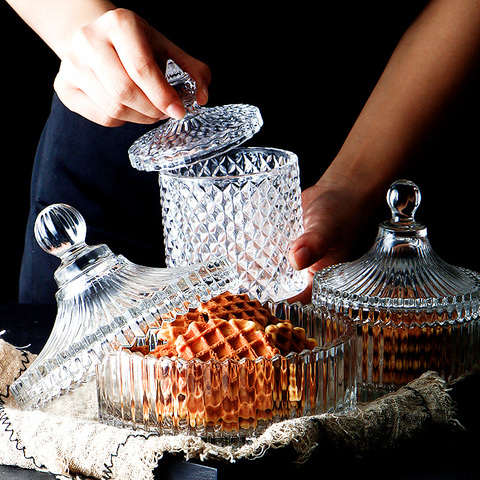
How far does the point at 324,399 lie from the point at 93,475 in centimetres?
24

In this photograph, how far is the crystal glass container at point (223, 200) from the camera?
0.90 metres

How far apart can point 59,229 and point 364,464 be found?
1.30 feet

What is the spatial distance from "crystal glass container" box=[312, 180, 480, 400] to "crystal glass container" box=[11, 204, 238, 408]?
178mm

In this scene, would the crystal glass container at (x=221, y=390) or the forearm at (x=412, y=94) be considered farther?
the forearm at (x=412, y=94)

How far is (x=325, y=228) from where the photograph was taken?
3.64ft

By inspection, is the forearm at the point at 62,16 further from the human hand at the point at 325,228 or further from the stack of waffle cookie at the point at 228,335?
the stack of waffle cookie at the point at 228,335

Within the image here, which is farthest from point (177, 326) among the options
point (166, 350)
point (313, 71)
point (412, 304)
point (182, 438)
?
point (313, 71)

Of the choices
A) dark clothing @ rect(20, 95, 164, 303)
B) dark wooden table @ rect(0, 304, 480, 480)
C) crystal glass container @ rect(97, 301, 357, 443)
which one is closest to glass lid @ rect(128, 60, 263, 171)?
crystal glass container @ rect(97, 301, 357, 443)

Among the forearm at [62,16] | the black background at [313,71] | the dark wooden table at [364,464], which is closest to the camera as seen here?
the dark wooden table at [364,464]

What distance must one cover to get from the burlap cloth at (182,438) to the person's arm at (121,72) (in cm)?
42

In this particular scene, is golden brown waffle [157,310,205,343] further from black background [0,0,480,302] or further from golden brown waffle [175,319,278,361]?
black background [0,0,480,302]

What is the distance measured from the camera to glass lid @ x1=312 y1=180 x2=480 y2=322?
0.82 meters

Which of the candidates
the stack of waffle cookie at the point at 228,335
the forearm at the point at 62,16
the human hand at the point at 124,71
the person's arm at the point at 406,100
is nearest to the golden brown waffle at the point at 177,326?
the stack of waffle cookie at the point at 228,335

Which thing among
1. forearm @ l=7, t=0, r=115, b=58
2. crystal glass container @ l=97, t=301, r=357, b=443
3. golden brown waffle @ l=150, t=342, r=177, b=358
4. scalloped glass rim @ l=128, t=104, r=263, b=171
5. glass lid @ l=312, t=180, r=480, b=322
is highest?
forearm @ l=7, t=0, r=115, b=58
